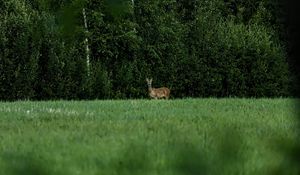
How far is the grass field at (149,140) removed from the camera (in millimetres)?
1086

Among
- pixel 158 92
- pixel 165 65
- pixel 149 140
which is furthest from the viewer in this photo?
pixel 165 65

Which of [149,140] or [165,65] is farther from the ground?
[165,65]

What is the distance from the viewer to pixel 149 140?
6.68 metres

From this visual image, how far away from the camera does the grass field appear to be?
3.56 ft

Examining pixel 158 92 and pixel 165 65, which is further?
pixel 165 65

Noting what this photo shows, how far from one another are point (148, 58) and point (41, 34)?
19.8m

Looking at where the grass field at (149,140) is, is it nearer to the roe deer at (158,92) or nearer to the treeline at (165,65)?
the roe deer at (158,92)

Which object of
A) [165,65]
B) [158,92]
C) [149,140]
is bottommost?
[158,92]

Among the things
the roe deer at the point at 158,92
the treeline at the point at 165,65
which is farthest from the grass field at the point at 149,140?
the treeline at the point at 165,65

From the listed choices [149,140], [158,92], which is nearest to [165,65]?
[158,92]

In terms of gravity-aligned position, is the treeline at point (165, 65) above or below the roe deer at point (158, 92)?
above

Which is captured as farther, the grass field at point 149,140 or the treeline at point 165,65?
the treeline at point 165,65

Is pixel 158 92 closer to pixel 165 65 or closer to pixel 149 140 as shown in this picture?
pixel 165 65

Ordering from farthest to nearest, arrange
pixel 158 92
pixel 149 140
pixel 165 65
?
pixel 165 65
pixel 158 92
pixel 149 140
